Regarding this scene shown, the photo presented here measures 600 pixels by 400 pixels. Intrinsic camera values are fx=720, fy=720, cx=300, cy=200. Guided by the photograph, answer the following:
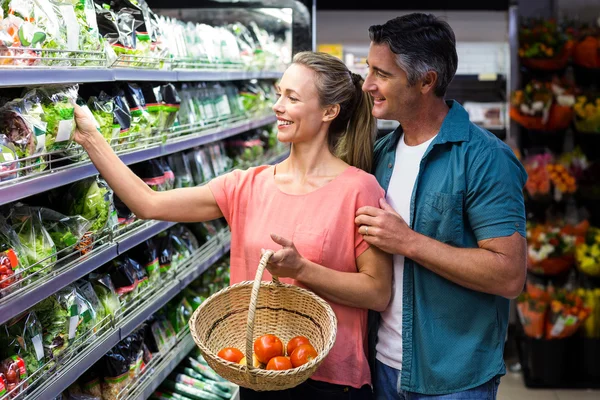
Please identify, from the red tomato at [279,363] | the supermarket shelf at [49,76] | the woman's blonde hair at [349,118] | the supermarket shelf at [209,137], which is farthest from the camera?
the supermarket shelf at [209,137]

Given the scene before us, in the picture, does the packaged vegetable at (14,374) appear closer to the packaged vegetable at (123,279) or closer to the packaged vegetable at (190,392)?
the packaged vegetable at (123,279)

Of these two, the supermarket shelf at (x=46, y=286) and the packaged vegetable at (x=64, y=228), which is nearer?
the supermarket shelf at (x=46, y=286)

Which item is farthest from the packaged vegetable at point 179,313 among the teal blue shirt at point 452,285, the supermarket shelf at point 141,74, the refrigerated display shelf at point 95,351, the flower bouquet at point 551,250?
the flower bouquet at point 551,250

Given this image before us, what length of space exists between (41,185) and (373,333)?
3.69 feet

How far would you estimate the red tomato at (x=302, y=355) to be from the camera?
2018 mm

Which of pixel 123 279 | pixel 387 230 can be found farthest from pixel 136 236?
pixel 387 230

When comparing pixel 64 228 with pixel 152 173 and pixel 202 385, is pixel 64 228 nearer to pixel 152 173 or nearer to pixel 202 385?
pixel 152 173

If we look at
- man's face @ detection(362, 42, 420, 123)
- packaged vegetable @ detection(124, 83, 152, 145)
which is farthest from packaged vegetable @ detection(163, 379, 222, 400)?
→ man's face @ detection(362, 42, 420, 123)

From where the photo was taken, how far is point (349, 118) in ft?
8.05

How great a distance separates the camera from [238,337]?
227 centimetres

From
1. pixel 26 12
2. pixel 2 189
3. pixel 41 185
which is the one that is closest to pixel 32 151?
pixel 41 185

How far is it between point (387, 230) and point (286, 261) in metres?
0.31

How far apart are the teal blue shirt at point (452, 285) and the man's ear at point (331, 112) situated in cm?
36

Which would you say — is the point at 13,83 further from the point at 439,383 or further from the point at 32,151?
the point at 439,383
